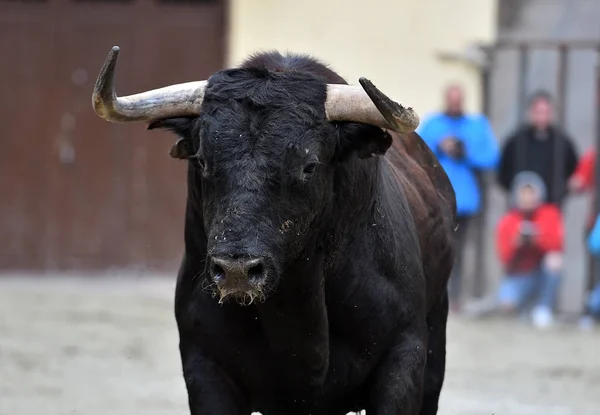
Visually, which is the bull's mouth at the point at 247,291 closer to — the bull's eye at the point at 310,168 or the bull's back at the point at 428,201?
the bull's eye at the point at 310,168

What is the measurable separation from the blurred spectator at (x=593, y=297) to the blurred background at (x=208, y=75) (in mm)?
17

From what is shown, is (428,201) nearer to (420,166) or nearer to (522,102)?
(420,166)

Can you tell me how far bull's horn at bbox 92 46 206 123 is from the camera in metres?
4.47

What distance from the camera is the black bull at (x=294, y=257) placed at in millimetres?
4207

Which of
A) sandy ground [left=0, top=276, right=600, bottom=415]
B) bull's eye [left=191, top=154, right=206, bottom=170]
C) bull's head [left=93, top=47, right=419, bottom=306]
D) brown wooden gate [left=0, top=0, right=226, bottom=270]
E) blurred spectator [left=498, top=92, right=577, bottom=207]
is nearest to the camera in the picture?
bull's head [left=93, top=47, right=419, bottom=306]

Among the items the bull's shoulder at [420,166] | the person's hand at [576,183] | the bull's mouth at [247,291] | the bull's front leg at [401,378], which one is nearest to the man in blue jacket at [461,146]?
the person's hand at [576,183]

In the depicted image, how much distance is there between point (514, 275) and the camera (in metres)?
11.3

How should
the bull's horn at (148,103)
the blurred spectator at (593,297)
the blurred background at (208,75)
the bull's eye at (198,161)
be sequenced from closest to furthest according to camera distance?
the bull's eye at (198,161) < the bull's horn at (148,103) < the blurred spectator at (593,297) < the blurred background at (208,75)

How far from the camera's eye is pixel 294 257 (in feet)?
14.2

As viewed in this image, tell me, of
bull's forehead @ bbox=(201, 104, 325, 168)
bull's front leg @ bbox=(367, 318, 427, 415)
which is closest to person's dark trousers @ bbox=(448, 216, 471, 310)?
bull's front leg @ bbox=(367, 318, 427, 415)

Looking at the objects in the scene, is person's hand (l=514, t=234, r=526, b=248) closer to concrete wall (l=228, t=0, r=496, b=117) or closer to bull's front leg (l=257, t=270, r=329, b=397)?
concrete wall (l=228, t=0, r=496, b=117)

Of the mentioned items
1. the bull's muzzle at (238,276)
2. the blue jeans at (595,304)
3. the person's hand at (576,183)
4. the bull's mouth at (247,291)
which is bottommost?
the blue jeans at (595,304)

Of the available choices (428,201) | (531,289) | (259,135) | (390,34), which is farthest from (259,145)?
(390,34)

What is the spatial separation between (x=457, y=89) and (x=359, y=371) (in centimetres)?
668
